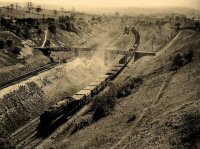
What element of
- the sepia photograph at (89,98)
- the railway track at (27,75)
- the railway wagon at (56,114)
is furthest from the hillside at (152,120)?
the railway track at (27,75)

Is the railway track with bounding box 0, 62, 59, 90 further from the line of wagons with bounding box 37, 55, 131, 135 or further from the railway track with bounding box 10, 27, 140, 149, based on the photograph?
the line of wagons with bounding box 37, 55, 131, 135

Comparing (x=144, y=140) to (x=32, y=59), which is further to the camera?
(x=32, y=59)

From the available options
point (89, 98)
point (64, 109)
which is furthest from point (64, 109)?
point (89, 98)

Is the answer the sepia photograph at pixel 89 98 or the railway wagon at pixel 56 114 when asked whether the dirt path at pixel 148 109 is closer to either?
the sepia photograph at pixel 89 98

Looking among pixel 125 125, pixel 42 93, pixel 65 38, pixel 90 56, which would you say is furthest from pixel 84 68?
pixel 125 125

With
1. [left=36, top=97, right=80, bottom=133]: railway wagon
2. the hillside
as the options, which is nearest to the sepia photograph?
the hillside

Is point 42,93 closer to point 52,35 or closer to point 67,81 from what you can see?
point 67,81

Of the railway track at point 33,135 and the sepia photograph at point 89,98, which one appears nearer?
the sepia photograph at point 89,98
